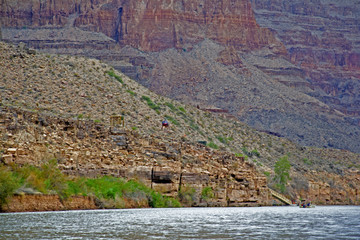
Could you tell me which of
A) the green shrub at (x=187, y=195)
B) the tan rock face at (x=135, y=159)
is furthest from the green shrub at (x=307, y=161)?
the green shrub at (x=187, y=195)

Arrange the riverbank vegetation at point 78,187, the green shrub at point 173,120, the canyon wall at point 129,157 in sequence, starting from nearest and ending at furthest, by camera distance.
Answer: the riverbank vegetation at point 78,187 → the canyon wall at point 129,157 → the green shrub at point 173,120

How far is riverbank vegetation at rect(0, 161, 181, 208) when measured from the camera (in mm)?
54809

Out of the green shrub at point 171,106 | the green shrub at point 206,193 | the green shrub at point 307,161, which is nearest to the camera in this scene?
the green shrub at point 206,193

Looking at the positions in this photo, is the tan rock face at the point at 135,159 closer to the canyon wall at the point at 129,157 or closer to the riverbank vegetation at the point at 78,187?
the canyon wall at the point at 129,157

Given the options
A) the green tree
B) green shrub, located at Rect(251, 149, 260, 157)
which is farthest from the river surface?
green shrub, located at Rect(251, 149, 260, 157)

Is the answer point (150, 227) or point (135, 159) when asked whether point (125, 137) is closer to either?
point (135, 159)

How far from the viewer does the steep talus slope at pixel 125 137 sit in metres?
69.0

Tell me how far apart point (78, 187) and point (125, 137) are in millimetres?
15117

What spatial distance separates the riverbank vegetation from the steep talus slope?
4.55 ft

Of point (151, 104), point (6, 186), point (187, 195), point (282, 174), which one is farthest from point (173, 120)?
point (6, 186)

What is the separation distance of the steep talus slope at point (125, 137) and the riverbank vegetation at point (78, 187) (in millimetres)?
1386

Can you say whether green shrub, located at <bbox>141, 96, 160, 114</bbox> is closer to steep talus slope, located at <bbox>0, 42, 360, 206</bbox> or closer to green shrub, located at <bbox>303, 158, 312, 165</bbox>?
steep talus slope, located at <bbox>0, 42, 360, 206</bbox>

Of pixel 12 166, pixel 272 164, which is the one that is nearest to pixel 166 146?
pixel 12 166

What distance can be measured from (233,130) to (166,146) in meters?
65.0
